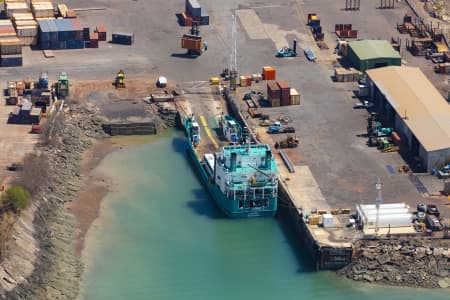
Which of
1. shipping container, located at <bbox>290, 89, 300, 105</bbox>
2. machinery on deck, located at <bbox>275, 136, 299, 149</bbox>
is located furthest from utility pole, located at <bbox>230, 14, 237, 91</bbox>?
machinery on deck, located at <bbox>275, 136, 299, 149</bbox>

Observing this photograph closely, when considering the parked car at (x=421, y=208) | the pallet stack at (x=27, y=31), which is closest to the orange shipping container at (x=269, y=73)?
the pallet stack at (x=27, y=31)

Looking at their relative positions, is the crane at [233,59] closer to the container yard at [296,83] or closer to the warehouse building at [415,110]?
the container yard at [296,83]

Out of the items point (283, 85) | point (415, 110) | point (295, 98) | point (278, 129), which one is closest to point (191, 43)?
point (283, 85)

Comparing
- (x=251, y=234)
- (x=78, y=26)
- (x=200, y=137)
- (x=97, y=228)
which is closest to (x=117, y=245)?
(x=97, y=228)

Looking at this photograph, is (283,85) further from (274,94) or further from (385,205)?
(385,205)

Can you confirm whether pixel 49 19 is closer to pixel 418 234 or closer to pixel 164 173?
pixel 164 173

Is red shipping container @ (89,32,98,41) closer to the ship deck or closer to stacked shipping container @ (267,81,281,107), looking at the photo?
the ship deck
